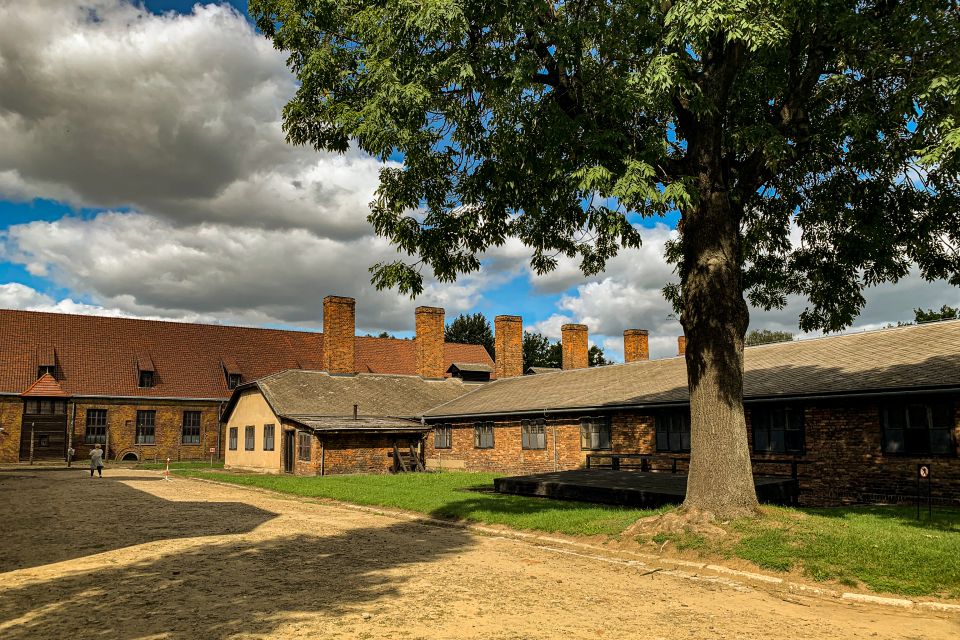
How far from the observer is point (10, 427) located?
38.3m

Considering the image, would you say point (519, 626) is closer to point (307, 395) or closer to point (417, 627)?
point (417, 627)

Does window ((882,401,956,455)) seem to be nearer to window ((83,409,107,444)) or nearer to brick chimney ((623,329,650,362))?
brick chimney ((623,329,650,362))

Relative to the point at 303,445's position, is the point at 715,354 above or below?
above

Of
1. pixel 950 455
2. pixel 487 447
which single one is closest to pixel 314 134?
pixel 950 455

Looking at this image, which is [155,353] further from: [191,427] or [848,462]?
[848,462]

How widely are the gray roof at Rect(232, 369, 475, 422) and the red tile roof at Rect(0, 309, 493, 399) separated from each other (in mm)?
10570

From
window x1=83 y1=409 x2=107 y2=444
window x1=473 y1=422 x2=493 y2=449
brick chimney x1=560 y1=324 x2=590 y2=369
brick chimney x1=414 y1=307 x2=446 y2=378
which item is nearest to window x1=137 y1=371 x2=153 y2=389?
window x1=83 y1=409 x2=107 y2=444

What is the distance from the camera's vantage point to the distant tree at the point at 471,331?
83.7m

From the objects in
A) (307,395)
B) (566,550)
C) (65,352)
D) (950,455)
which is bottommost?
(566,550)

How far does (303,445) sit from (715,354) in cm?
2117

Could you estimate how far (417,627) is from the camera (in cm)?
630

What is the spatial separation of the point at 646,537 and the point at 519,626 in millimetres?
5015

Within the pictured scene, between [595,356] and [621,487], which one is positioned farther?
[595,356]

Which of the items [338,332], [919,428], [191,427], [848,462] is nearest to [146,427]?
[191,427]
